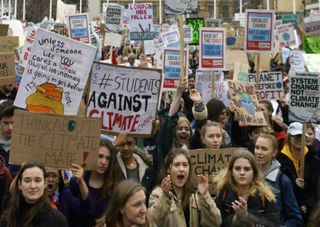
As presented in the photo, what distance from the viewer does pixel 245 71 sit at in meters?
11.9

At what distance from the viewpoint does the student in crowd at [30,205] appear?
5031 mm

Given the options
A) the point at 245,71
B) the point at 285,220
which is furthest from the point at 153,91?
the point at 245,71

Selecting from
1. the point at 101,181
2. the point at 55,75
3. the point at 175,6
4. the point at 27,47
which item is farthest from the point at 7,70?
the point at 175,6

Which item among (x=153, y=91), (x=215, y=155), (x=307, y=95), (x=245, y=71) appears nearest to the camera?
(x=215, y=155)

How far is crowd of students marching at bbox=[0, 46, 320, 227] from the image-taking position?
199 inches

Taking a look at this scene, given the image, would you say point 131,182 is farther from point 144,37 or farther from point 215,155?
point 144,37

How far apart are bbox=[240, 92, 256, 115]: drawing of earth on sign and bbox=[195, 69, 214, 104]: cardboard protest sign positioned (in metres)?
1.69

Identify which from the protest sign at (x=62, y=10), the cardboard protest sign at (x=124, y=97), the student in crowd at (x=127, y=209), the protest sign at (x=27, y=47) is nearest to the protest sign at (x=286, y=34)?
the protest sign at (x=62, y=10)

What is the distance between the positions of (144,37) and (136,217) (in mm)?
12292

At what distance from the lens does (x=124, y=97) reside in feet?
22.5

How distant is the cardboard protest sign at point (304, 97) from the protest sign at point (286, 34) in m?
9.82

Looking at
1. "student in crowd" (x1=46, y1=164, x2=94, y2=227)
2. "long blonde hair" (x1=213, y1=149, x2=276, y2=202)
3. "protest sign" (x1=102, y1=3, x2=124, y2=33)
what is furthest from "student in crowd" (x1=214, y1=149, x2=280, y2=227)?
"protest sign" (x1=102, y1=3, x2=124, y2=33)

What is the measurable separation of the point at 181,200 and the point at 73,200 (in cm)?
79

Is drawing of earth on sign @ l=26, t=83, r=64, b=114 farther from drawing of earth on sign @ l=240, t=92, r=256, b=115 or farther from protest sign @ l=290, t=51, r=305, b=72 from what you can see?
protest sign @ l=290, t=51, r=305, b=72
